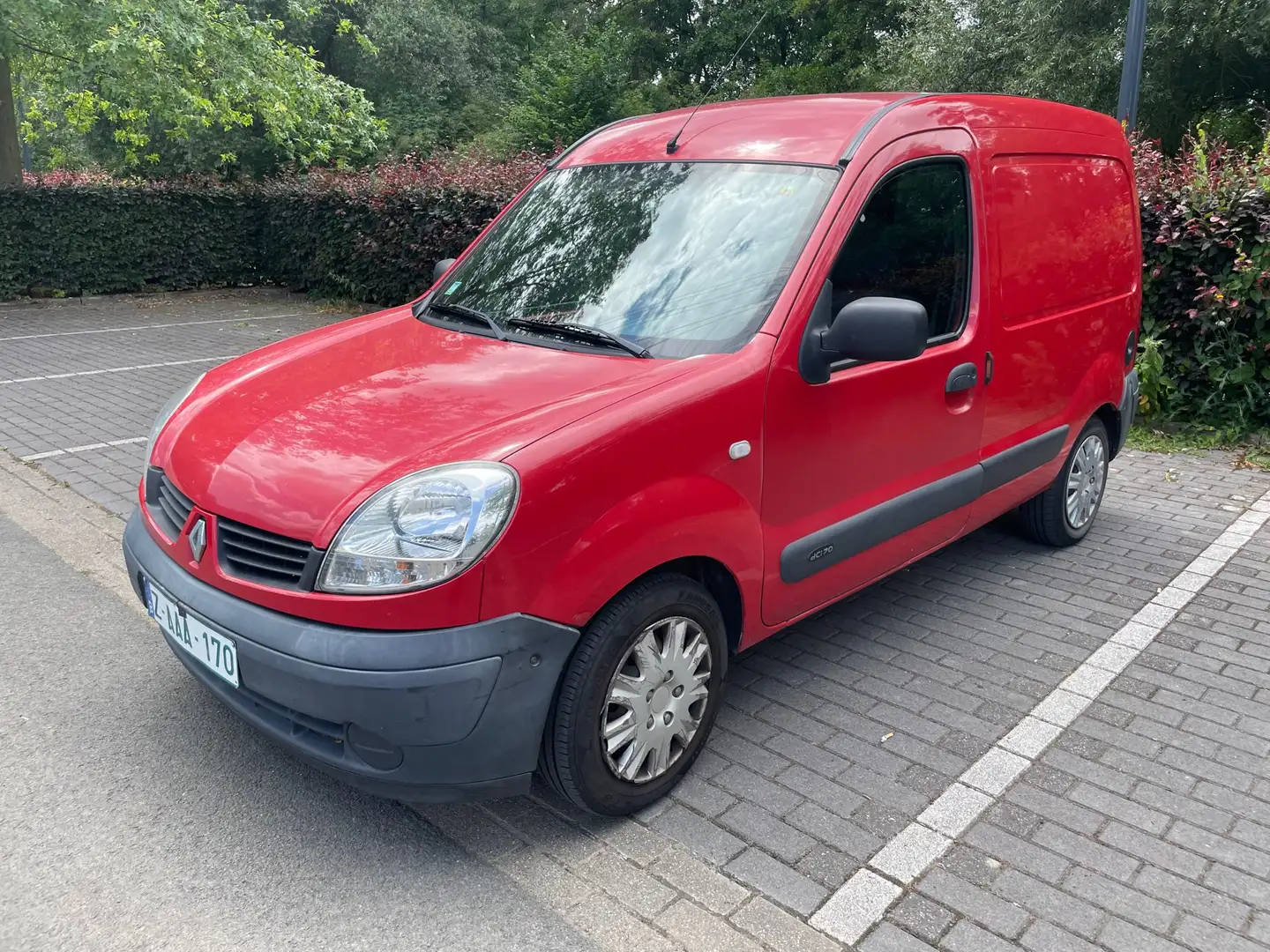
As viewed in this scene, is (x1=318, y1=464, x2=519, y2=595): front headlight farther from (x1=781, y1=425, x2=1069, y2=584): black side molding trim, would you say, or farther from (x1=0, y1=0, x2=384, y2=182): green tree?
(x1=0, y1=0, x2=384, y2=182): green tree

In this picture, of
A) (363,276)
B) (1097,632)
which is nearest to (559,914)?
(1097,632)

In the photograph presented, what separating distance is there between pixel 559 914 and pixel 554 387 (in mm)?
1395

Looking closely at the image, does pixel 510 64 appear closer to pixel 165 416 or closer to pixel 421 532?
pixel 165 416

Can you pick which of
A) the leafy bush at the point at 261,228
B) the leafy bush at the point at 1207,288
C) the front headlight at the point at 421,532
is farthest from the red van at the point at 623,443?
the leafy bush at the point at 261,228

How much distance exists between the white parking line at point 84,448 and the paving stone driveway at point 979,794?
466 cm

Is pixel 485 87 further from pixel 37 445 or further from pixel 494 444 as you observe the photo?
pixel 494 444

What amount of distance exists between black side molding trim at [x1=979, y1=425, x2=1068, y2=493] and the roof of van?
4.29 feet

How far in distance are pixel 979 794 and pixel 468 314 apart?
2.34 m

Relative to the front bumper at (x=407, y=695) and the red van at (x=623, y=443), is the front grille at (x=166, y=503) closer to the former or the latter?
the red van at (x=623, y=443)

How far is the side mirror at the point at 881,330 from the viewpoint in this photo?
298 cm

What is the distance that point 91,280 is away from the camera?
607 inches

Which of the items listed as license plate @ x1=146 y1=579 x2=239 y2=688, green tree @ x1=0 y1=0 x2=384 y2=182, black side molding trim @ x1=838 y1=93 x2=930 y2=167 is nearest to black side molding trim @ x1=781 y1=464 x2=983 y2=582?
black side molding trim @ x1=838 y1=93 x2=930 y2=167

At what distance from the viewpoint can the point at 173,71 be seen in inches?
594

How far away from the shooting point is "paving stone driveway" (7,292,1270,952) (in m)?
2.59
